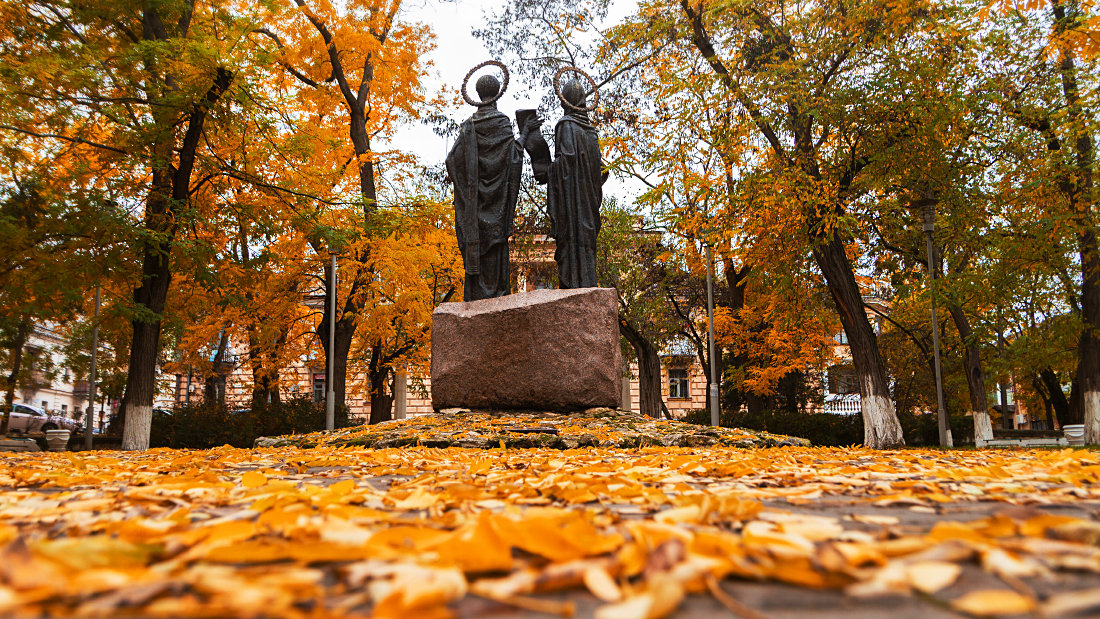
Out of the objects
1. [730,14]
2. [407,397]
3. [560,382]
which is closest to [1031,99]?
[730,14]

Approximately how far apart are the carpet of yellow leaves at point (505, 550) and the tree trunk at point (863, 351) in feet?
31.3

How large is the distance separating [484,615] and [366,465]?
10.9 feet

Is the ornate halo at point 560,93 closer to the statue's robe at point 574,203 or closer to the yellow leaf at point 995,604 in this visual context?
the statue's robe at point 574,203

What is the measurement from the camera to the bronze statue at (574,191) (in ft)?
32.1

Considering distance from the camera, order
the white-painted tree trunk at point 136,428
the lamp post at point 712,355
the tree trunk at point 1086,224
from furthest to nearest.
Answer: the lamp post at point 712,355
the tree trunk at point 1086,224
the white-painted tree trunk at point 136,428

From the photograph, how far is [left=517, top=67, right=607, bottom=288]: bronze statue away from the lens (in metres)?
9.80

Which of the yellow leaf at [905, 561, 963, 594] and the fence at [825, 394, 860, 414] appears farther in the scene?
the fence at [825, 394, 860, 414]

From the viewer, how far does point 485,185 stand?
10.0 meters

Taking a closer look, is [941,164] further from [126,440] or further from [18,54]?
[18,54]

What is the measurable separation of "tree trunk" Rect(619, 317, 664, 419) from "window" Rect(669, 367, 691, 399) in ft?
52.6

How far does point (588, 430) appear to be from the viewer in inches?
281

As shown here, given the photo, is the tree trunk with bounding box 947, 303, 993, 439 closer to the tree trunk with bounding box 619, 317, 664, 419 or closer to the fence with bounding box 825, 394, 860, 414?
the tree trunk with bounding box 619, 317, 664, 419

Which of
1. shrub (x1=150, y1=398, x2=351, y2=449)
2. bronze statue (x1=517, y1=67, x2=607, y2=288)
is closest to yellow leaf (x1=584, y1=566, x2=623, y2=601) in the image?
bronze statue (x1=517, y1=67, x2=607, y2=288)

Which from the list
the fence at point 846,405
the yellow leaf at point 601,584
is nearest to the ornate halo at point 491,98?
the yellow leaf at point 601,584
